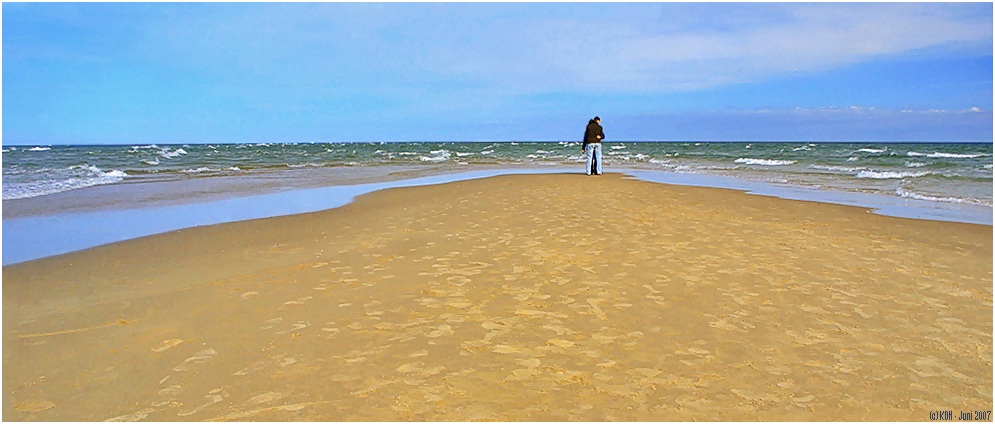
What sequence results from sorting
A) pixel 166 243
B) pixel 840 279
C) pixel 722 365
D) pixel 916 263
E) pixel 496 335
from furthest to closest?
pixel 166 243 < pixel 916 263 < pixel 840 279 < pixel 496 335 < pixel 722 365

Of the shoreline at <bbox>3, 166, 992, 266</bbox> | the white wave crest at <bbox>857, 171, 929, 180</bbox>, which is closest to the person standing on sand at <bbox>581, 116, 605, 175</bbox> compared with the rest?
the shoreline at <bbox>3, 166, 992, 266</bbox>

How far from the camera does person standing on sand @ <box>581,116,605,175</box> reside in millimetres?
19547

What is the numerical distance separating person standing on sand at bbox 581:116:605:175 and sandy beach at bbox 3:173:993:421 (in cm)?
1126

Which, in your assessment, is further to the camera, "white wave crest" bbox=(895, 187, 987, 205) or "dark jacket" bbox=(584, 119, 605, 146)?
"dark jacket" bbox=(584, 119, 605, 146)

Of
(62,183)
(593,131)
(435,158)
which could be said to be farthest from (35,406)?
(435,158)

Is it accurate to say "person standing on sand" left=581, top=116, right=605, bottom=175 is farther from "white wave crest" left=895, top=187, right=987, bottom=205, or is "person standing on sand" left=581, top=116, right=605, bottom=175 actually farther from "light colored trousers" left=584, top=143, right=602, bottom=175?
"white wave crest" left=895, top=187, right=987, bottom=205

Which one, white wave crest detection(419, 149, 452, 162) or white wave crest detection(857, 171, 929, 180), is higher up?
white wave crest detection(419, 149, 452, 162)

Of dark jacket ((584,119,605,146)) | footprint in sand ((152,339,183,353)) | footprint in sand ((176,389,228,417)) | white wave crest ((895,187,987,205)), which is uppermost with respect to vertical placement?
dark jacket ((584,119,605,146))

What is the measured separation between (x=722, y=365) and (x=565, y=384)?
1.01 metres

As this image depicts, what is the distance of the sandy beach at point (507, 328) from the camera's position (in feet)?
11.3

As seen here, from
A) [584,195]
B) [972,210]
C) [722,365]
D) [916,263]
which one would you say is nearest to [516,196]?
[584,195]

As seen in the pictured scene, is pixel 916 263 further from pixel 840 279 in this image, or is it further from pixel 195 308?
pixel 195 308

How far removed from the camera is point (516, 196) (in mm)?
13562

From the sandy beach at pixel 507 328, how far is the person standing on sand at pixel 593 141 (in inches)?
443
